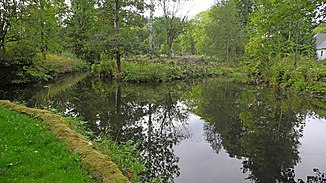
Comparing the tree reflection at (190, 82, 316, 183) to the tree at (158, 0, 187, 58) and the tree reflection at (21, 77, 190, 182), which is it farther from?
the tree at (158, 0, 187, 58)

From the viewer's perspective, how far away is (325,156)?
24.0 ft

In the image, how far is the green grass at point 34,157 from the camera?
3980mm

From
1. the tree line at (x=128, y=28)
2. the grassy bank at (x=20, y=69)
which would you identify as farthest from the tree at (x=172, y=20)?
the grassy bank at (x=20, y=69)

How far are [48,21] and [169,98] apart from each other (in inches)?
634

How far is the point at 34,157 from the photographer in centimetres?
462

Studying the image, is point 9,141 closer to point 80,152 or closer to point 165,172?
point 80,152

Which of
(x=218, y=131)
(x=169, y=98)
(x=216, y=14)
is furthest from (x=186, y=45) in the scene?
(x=218, y=131)

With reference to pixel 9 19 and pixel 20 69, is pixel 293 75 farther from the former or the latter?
pixel 9 19

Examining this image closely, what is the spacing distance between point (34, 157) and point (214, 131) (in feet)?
20.8

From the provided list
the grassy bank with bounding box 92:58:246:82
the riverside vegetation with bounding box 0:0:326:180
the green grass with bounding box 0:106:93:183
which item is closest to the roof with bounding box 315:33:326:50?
the riverside vegetation with bounding box 0:0:326:180

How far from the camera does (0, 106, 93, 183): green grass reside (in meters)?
3.98

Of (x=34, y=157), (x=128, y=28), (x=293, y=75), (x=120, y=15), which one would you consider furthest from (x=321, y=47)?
(x=34, y=157)

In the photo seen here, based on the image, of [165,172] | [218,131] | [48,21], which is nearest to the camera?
[165,172]

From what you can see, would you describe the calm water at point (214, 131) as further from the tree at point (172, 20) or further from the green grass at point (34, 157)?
the tree at point (172, 20)
